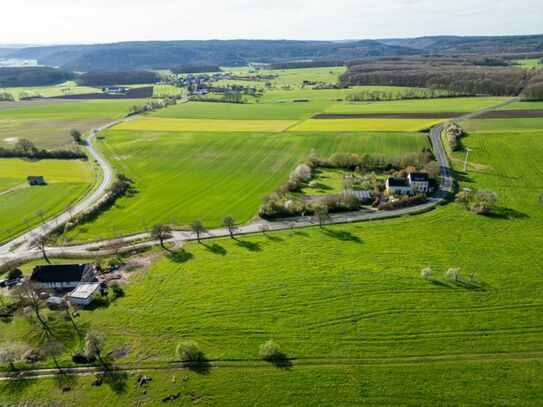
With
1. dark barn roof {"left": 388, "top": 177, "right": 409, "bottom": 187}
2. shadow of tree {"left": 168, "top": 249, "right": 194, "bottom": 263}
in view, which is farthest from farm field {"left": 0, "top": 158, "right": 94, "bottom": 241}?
dark barn roof {"left": 388, "top": 177, "right": 409, "bottom": 187}

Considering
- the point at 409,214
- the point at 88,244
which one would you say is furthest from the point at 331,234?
the point at 88,244

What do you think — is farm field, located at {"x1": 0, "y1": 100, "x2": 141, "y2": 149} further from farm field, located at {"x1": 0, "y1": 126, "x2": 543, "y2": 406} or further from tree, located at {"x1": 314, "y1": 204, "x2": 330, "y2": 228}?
farm field, located at {"x1": 0, "y1": 126, "x2": 543, "y2": 406}

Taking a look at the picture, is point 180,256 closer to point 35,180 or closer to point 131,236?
point 131,236

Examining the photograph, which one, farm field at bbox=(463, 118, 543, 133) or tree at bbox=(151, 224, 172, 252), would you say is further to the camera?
farm field at bbox=(463, 118, 543, 133)

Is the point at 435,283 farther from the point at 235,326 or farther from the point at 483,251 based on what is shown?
the point at 235,326

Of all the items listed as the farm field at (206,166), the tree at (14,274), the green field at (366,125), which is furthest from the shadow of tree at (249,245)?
the green field at (366,125)

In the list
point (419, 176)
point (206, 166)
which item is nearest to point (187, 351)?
point (419, 176)

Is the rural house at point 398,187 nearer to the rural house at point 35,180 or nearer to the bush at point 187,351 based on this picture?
the bush at point 187,351
